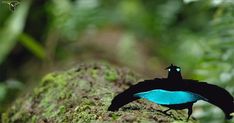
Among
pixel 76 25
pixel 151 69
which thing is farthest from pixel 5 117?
pixel 151 69

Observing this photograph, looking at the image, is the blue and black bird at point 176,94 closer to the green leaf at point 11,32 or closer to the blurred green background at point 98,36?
the blurred green background at point 98,36

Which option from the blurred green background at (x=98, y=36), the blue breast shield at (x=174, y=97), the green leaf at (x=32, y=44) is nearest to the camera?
the blue breast shield at (x=174, y=97)

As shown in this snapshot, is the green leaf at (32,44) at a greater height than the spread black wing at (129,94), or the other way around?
the green leaf at (32,44)

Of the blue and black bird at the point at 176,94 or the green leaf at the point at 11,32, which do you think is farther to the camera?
the green leaf at the point at 11,32

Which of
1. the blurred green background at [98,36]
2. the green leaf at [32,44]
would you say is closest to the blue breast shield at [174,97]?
the blurred green background at [98,36]

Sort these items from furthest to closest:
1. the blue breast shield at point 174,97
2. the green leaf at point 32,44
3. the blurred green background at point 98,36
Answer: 1. the blurred green background at point 98,36
2. the green leaf at point 32,44
3. the blue breast shield at point 174,97

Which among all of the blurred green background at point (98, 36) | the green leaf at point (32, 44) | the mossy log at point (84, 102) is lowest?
the mossy log at point (84, 102)

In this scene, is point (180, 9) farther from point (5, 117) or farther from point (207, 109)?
point (5, 117)
